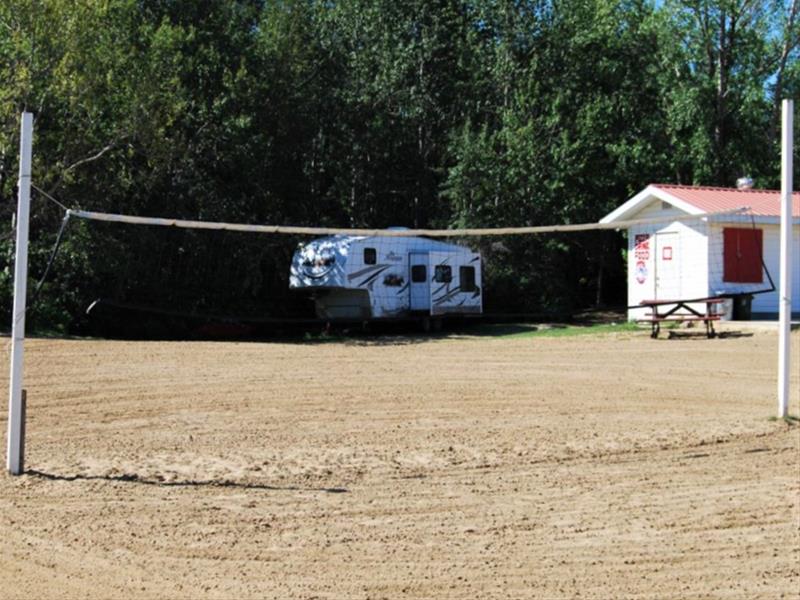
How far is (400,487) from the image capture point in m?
7.45

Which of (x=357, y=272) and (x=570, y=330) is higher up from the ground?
(x=357, y=272)

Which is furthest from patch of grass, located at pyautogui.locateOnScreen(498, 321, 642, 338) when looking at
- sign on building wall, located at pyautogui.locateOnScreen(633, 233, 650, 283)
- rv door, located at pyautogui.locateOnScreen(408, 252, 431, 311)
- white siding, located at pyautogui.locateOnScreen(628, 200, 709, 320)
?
rv door, located at pyautogui.locateOnScreen(408, 252, 431, 311)

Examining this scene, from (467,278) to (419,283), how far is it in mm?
1533

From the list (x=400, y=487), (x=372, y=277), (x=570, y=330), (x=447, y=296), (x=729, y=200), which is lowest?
(x=400, y=487)

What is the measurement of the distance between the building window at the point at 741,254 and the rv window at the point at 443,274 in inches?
285

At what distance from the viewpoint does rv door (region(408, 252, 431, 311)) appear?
2544cm

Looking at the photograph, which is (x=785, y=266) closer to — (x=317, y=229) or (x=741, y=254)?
(x=317, y=229)

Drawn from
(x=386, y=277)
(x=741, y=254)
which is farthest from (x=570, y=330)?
(x=386, y=277)

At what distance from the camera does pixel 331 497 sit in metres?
7.16

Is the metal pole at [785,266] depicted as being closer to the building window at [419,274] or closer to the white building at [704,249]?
the white building at [704,249]

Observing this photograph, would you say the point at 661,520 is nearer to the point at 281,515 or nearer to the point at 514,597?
the point at 514,597

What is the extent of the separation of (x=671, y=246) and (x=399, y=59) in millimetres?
12492

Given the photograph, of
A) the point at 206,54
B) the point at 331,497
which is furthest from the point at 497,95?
the point at 331,497

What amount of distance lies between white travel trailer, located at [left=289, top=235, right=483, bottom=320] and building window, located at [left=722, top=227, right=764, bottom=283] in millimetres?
7160
